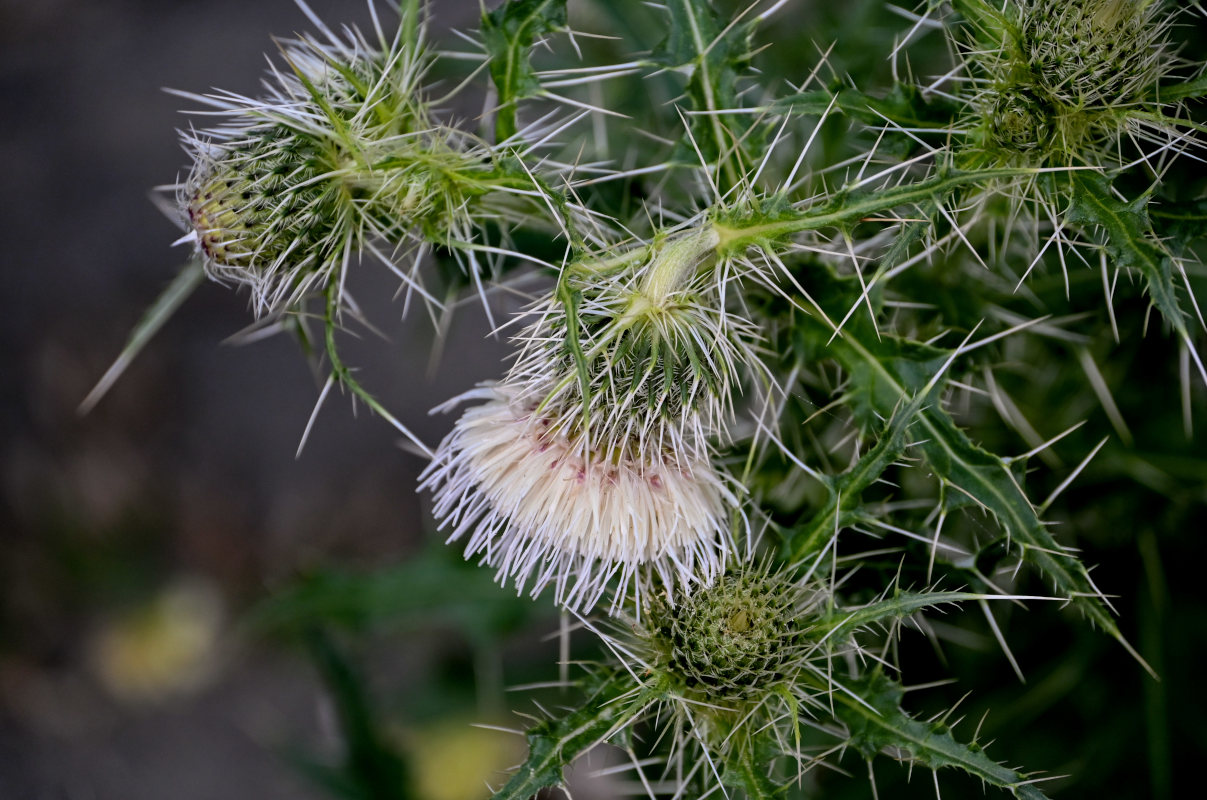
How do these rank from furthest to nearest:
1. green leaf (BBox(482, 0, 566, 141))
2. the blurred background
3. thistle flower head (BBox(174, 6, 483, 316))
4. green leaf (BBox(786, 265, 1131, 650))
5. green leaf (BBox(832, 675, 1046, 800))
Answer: the blurred background
green leaf (BBox(482, 0, 566, 141))
thistle flower head (BBox(174, 6, 483, 316))
green leaf (BBox(786, 265, 1131, 650))
green leaf (BBox(832, 675, 1046, 800))

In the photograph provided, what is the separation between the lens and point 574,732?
1277mm

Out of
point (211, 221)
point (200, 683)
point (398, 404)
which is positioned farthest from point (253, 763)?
point (211, 221)

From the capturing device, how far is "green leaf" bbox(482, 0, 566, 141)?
4.81ft

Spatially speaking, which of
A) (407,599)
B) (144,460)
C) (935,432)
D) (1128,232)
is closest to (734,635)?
(935,432)

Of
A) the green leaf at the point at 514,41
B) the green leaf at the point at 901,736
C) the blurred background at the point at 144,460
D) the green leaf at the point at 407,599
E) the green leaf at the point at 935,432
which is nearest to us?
the green leaf at the point at 901,736

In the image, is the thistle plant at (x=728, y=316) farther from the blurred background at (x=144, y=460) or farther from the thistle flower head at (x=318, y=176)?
the blurred background at (x=144, y=460)

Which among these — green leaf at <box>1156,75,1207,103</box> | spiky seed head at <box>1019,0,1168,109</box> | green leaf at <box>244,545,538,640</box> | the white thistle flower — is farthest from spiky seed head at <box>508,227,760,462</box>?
green leaf at <box>244,545,538,640</box>

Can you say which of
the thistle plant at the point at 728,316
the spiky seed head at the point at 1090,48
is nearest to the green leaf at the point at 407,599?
the thistle plant at the point at 728,316

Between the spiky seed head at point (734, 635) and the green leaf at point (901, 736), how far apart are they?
117 mm

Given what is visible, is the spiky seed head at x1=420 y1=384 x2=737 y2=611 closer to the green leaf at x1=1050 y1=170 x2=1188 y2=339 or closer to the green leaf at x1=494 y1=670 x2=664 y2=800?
the green leaf at x1=494 y1=670 x2=664 y2=800

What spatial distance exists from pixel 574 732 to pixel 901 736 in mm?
477

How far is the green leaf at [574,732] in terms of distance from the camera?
1.24 meters

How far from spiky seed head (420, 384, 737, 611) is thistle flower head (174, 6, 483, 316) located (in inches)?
14.0

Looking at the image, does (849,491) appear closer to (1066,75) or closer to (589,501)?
(589,501)
